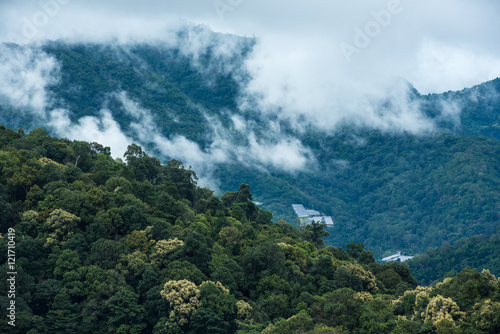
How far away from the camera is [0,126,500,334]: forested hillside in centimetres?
3875

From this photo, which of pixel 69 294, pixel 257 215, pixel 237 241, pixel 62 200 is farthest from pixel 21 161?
pixel 257 215

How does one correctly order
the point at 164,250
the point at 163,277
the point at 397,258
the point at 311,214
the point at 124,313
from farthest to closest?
1. the point at 311,214
2. the point at 397,258
3. the point at 164,250
4. the point at 163,277
5. the point at 124,313

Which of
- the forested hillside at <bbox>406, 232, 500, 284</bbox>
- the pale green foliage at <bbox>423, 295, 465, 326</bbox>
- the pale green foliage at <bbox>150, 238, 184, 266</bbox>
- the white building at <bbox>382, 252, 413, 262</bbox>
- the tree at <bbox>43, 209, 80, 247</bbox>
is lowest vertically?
the pale green foliage at <bbox>423, 295, 465, 326</bbox>

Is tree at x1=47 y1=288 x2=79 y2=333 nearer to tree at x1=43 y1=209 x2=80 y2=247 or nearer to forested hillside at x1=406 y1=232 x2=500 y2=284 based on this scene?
tree at x1=43 y1=209 x2=80 y2=247

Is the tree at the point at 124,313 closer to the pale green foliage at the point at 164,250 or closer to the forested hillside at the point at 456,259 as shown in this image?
the pale green foliage at the point at 164,250

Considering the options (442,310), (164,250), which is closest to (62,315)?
(164,250)

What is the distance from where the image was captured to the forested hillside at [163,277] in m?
38.8

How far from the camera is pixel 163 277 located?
44.4 m

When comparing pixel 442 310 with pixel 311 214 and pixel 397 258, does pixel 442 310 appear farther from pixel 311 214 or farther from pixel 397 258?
pixel 311 214

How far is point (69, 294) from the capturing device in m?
41.4

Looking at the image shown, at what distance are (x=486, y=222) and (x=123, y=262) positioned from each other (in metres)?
161

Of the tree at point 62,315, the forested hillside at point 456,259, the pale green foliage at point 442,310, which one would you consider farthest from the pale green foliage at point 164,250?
the forested hillside at point 456,259

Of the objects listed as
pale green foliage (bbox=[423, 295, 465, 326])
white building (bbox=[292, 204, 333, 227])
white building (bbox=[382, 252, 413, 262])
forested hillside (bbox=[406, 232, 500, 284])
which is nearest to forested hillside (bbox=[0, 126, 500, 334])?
pale green foliage (bbox=[423, 295, 465, 326])

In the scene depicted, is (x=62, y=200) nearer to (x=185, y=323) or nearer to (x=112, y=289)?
(x=112, y=289)
